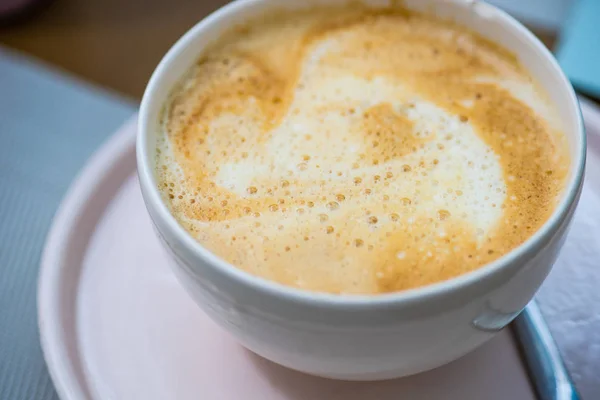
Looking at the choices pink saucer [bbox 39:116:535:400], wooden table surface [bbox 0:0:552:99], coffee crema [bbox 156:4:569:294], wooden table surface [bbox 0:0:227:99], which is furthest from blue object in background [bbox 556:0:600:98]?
wooden table surface [bbox 0:0:227:99]

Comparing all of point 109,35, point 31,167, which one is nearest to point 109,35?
point 109,35

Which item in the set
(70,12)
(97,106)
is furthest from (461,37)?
(70,12)

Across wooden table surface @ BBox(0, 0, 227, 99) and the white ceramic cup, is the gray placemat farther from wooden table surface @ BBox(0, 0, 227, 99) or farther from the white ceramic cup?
the white ceramic cup

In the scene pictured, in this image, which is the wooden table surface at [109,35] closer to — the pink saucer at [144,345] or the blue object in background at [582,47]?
the pink saucer at [144,345]

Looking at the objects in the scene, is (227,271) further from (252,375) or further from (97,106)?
(97,106)

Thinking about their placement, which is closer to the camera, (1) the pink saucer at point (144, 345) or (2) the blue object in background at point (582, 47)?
(1) the pink saucer at point (144, 345)

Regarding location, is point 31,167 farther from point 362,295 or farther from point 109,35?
point 362,295

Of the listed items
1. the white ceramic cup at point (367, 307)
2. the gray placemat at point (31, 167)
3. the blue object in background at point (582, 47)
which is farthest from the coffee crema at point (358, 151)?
the blue object in background at point (582, 47)
